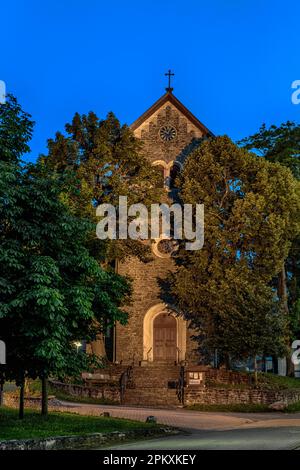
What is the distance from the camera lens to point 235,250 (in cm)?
3161

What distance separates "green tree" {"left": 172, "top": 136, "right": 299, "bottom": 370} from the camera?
96.3ft

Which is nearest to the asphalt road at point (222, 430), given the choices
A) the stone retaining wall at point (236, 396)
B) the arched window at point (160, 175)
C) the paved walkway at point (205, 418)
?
the paved walkway at point (205, 418)

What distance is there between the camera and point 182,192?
3281cm

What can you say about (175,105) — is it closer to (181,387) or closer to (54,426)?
(181,387)

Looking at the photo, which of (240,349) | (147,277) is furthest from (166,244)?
(240,349)

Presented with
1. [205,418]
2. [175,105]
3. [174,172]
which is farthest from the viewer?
[175,105]

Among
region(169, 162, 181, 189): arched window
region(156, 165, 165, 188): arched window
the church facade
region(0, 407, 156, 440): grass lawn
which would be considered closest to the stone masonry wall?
the church facade

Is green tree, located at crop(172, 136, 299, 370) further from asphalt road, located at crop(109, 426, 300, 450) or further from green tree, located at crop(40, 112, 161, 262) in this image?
asphalt road, located at crop(109, 426, 300, 450)

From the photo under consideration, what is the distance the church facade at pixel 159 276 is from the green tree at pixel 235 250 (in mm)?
1275

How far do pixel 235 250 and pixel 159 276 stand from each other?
15.7 ft

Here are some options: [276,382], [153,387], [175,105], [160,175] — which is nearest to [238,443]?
[153,387]

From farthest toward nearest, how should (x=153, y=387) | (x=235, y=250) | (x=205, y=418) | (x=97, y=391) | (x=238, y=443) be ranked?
(x=235, y=250) < (x=153, y=387) < (x=97, y=391) < (x=205, y=418) < (x=238, y=443)
